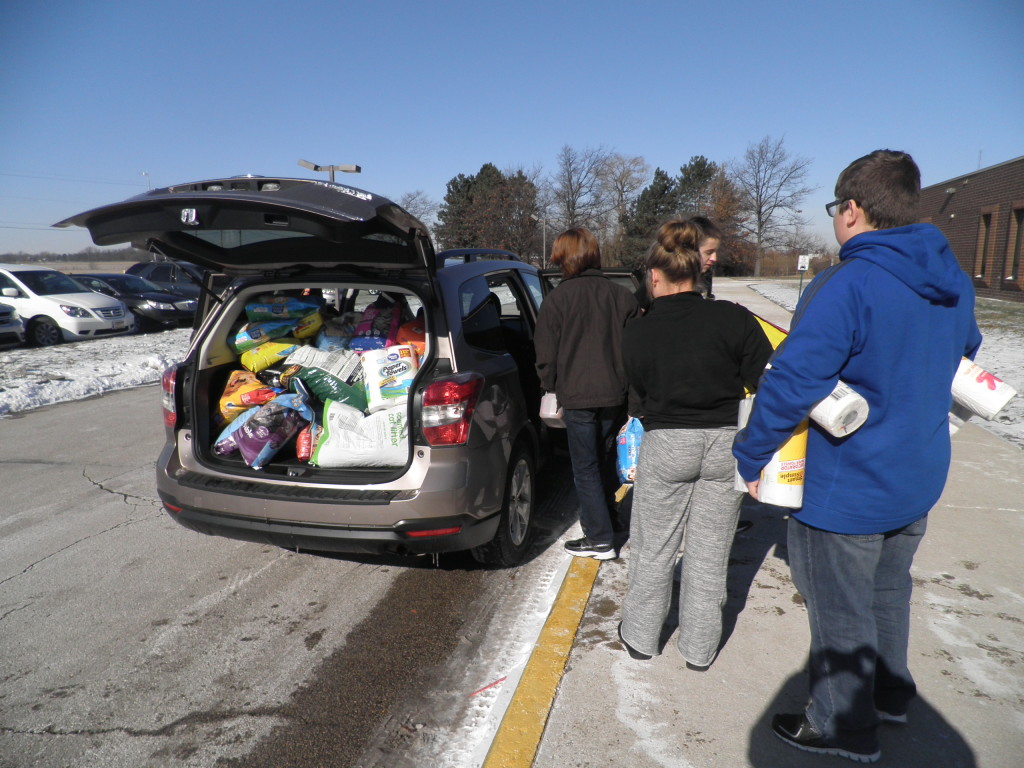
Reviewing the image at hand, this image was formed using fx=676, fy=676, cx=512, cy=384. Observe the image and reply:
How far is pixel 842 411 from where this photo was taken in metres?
2.06

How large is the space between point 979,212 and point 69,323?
29.7 metres

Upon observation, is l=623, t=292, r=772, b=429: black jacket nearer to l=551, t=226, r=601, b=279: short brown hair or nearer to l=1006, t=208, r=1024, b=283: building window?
l=551, t=226, r=601, b=279: short brown hair

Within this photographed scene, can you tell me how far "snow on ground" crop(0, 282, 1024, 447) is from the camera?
8.53 meters

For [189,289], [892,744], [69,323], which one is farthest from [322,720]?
[189,289]

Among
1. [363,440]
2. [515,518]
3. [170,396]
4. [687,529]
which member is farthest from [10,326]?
[687,529]

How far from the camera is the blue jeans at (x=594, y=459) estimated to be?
3727 millimetres

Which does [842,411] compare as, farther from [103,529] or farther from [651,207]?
[651,207]

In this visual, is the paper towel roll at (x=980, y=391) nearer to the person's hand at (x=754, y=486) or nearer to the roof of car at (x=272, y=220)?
the person's hand at (x=754, y=486)

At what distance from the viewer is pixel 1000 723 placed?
2510 millimetres

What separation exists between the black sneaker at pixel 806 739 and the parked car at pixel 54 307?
16.5 metres

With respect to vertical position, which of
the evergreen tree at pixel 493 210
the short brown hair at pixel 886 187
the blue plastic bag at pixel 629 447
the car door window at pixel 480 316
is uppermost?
the evergreen tree at pixel 493 210

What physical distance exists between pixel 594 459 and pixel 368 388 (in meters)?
1.30

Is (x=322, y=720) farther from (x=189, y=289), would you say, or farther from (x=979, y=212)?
(x=979, y=212)

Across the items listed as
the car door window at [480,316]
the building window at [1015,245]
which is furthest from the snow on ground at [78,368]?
the building window at [1015,245]
